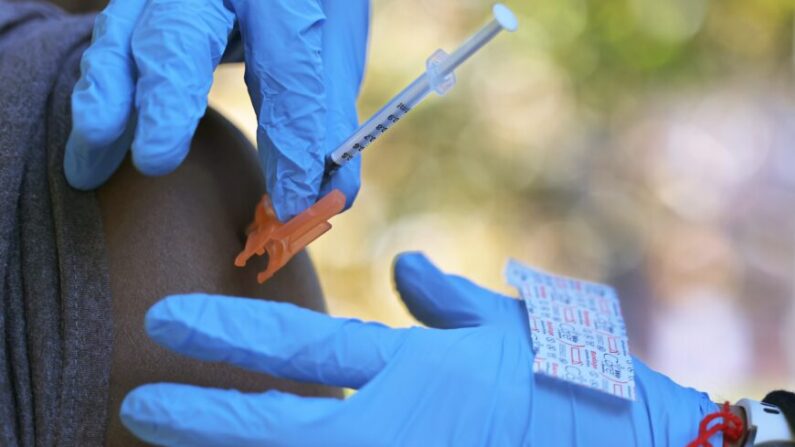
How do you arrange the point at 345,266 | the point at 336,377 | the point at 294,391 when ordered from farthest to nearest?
1. the point at 345,266
2. the point at 294,391
3. the point at 336,377

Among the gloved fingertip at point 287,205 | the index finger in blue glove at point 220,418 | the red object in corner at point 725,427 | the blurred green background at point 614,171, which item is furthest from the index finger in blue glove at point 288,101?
the blurred green background at point 614,171

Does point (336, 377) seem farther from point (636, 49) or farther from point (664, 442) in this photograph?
point (636, 49)

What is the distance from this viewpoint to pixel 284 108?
74cm

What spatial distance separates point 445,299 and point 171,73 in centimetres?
39

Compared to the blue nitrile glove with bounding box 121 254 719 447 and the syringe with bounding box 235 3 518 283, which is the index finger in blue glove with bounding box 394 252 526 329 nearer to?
the blue nitrile glove with bounding box 121 254 719 447

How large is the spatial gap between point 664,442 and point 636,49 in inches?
62.6

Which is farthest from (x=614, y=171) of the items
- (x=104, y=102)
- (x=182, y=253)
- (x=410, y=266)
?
(x=104, y=102)

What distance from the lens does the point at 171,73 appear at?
653mm

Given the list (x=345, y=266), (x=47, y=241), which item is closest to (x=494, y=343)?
(x=47, y=241)

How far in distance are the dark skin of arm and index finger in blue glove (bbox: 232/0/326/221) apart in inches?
3.8

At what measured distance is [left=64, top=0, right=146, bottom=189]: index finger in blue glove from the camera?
2.04 feet

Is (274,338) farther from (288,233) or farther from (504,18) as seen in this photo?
(504,18)

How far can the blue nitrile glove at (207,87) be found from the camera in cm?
64

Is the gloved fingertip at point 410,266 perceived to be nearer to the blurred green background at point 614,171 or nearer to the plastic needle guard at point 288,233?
the plastic needle guard at point 288,233
